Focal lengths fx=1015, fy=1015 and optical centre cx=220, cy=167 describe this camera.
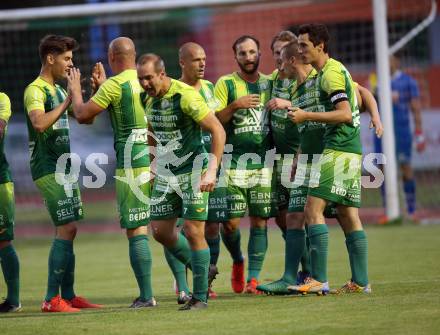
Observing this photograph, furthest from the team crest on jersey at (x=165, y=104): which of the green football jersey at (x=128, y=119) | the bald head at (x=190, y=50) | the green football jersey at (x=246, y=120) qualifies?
the green football jersey at (x=246, y=120)

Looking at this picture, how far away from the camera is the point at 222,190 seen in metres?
10.3

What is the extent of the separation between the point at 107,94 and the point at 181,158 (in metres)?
0.84

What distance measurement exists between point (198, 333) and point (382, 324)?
132 cm

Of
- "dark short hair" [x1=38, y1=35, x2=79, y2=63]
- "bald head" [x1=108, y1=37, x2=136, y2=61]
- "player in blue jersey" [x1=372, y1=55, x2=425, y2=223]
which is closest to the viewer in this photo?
"bald head" [x1=108, y1=37, x2=136, y2=61]

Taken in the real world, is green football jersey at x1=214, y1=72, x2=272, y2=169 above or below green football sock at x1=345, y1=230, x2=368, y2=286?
above

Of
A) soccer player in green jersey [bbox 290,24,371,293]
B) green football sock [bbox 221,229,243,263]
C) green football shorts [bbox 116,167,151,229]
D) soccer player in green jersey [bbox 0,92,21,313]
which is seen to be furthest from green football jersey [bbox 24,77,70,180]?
soccer player in green jersey [bbox 290,24,371,293]

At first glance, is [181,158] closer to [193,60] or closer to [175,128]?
[175,128]

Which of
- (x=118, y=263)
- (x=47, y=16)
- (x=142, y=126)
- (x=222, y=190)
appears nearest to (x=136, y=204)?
(x=142, y=126)

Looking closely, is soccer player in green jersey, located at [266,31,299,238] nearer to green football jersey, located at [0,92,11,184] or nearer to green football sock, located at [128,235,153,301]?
green football sock, located at [128,235,153,301]

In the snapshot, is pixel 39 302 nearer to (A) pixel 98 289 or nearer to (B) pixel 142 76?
(A) pixel 98 289

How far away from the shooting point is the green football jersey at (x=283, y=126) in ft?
33.6

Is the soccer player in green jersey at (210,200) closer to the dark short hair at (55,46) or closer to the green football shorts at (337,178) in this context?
the dark short hair at (55,46)

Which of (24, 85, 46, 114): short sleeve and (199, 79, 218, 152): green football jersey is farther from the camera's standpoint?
(199, 79, 218, 152): green football jersey

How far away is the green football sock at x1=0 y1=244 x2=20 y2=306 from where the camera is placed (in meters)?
9.50
